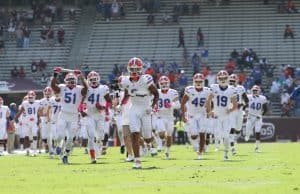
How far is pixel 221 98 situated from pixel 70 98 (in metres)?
4.29

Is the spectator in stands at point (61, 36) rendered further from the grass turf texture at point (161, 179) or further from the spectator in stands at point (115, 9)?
the grass turf texture at point (161, 179)

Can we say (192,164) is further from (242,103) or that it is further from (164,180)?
(242,103)

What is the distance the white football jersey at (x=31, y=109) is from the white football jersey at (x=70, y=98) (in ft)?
30.6

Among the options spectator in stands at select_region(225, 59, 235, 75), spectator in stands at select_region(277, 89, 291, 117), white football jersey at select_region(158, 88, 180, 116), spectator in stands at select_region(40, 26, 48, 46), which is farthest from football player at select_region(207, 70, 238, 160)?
spectator in stands at select_region(40, 26, 48, 46)

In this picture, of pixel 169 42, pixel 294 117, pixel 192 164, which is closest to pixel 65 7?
pixel 169 42

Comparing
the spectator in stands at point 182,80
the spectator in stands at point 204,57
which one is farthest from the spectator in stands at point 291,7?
the spectator in stands at point 182,80

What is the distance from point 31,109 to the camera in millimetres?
33344

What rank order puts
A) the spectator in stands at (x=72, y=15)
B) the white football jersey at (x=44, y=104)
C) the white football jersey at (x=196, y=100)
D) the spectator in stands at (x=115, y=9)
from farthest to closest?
the spectator in stands at (x=72, y=15) < the spectator in stands at (x=115, y=9) < the white football jersey at (x=44, y=104) < the white football jersey at (x=196, y=100)

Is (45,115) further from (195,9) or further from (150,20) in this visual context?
(195,9)

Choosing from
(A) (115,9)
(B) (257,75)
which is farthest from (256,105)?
(A) (115,9)

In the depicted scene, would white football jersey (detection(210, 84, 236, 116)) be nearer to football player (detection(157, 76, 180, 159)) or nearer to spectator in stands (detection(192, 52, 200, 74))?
football player (detection(157, 76, 180, 159))

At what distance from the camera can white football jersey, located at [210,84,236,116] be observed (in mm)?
24406

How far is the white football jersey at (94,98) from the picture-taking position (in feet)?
80.7

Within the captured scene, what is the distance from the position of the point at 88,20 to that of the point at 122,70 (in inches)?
310
